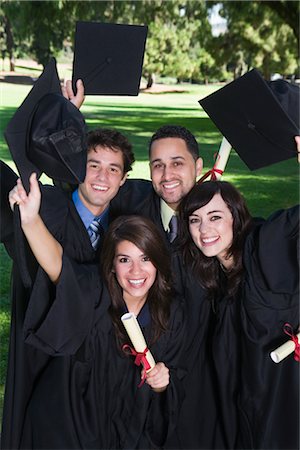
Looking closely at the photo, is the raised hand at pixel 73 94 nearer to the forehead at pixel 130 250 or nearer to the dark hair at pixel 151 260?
the dark hair at pixel 151 260

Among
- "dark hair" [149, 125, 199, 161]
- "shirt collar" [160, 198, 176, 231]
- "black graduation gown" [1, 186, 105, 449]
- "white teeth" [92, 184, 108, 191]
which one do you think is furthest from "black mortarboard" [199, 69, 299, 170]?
"black graduation gown" [1, 186, 105, 449]

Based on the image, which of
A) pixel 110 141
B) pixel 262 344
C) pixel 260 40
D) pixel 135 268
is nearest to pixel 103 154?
pixel 110 141

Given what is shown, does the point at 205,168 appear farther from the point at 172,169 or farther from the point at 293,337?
the point at 293,337

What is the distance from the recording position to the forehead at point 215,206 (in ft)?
10.0

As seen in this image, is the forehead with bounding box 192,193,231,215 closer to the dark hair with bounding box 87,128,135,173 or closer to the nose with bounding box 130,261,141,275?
the nose with bounding box 130,261,141,275

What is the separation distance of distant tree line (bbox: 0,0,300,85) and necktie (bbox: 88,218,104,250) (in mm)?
15102

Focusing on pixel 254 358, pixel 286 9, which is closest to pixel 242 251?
pixel 254 358

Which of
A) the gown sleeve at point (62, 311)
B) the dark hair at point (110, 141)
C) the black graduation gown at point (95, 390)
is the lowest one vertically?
the black graduation gown at point (95, 390)

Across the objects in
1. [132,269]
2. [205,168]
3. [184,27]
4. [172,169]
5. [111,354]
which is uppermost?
[184,27]

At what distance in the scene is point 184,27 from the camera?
28.7m

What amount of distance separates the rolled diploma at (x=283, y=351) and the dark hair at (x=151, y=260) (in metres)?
0.65

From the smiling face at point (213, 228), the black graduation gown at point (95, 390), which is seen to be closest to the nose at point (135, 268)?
the black graduation gown at point (95, 390)

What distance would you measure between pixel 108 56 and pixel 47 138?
1260 millimetres

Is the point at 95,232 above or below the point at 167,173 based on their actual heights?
below
